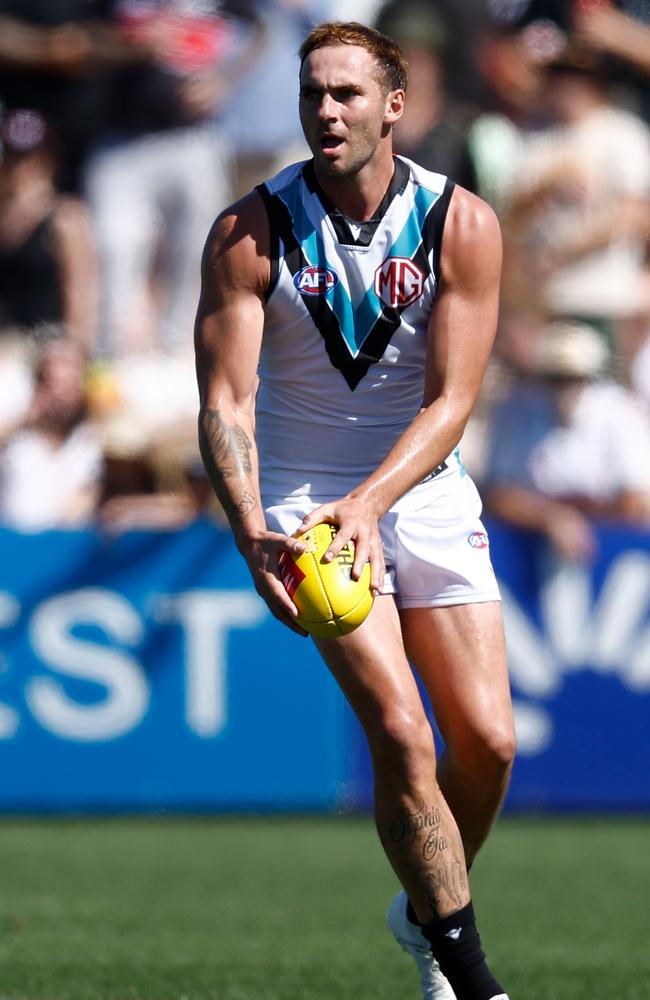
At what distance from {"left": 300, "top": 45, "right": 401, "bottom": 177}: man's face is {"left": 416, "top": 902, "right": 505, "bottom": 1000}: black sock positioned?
6.84ft

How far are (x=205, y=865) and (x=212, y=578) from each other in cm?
206

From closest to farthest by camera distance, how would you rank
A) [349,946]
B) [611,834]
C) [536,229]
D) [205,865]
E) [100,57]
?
[349,946], [205,865], [611,834], [536,229], [100,57]

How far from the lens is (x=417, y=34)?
11078 millimetres

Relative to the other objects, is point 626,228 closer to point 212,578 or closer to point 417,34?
point 417,34

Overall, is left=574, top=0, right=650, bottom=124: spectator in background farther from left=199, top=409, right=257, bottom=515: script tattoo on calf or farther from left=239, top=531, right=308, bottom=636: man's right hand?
left=239, top=531, right=308, bottom=636: man's right hand

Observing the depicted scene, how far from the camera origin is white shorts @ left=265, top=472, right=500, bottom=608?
4953 millimetres

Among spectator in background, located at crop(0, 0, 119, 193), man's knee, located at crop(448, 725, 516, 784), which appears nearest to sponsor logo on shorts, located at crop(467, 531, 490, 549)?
man's knee, located at crop(448, 725, 516, 784)

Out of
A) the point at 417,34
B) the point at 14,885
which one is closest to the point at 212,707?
the point at 14,885

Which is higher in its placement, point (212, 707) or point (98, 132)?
point (98, 132)

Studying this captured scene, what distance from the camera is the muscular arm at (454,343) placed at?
4.67m

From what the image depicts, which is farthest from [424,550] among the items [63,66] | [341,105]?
[63,66]

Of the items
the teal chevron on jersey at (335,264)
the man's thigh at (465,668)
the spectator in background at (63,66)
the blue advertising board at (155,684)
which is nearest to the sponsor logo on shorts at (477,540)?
the man's thigh at (465,668)

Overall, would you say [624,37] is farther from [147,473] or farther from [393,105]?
[393,105]

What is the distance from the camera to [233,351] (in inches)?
186
